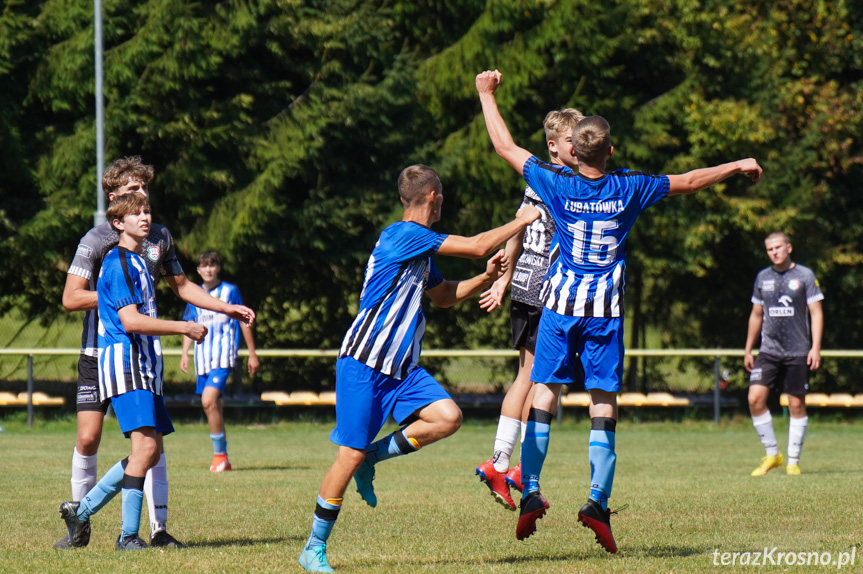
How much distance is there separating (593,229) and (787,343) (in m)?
6.15

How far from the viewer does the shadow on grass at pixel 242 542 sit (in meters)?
6.63

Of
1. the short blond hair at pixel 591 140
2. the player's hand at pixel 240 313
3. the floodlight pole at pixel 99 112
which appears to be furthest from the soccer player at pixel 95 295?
the floodlight pole at pixel 99 112

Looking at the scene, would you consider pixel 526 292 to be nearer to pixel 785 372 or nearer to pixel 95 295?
pixel 95 295

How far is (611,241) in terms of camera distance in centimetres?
621

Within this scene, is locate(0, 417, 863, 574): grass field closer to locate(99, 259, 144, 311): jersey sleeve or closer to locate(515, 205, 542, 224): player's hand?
locate(99, 259, 144, 311): jersey sleeve

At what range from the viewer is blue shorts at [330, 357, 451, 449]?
575 cm

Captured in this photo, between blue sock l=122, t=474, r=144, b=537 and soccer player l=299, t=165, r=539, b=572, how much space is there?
1.14m

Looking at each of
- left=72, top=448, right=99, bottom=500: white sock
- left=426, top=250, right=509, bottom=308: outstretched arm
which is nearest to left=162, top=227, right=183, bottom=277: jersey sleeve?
left=72, top=448, right=99, bottom=500: white sock

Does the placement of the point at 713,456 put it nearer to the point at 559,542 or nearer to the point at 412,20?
the point at 559,542

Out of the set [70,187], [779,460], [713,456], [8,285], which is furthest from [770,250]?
[8,285]

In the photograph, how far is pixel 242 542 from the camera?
22.1ft

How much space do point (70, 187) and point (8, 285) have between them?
2822mm

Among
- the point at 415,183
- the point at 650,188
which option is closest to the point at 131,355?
the point at 415,183

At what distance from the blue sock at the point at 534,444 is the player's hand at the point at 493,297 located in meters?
0.64
